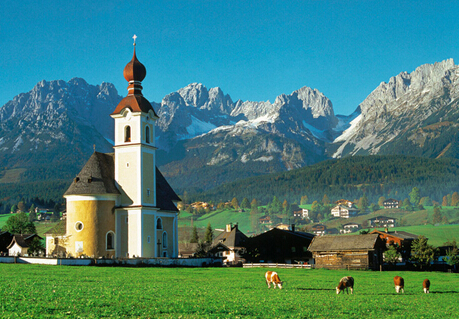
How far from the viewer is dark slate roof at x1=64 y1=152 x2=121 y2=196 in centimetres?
6881

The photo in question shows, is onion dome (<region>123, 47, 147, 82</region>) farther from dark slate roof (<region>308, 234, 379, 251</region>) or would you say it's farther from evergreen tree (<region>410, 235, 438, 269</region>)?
evergreen tree (<region>410, 235, 438, 269</region>)

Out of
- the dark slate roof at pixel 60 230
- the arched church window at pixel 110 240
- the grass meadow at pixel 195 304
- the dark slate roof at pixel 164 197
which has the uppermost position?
the dark slate roof at pixel 164 197

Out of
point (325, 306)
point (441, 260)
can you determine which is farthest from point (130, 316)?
point (441, 260)

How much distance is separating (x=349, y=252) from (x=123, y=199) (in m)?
32.8

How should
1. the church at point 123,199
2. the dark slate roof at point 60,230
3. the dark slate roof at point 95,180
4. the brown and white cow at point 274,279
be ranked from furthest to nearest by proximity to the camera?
the dark slate roof at point 60,230
the dark slate roof at point 95,180
the church at point 123,199
the brown and white cow at point 274,279

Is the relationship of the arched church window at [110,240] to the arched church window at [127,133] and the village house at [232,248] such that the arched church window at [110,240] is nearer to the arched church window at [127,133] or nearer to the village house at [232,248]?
the arched church window at [127,133]

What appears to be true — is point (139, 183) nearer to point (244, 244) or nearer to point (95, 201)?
point (95, 201)

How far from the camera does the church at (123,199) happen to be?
68.5m

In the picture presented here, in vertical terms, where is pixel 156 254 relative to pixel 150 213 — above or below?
below

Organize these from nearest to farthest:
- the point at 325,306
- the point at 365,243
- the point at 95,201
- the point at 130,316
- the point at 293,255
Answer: the point at 130,316 → the point at 325,306 → the point at 95,201 → the point at 365,243 → the point at 293,255

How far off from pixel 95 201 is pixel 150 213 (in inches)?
276

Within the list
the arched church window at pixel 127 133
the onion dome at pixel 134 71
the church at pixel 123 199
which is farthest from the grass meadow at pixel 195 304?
the onion dome at pixel 134 71

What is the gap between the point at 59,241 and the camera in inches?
2724

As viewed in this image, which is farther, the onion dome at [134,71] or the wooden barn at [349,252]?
the wooden barn at [349,252]
